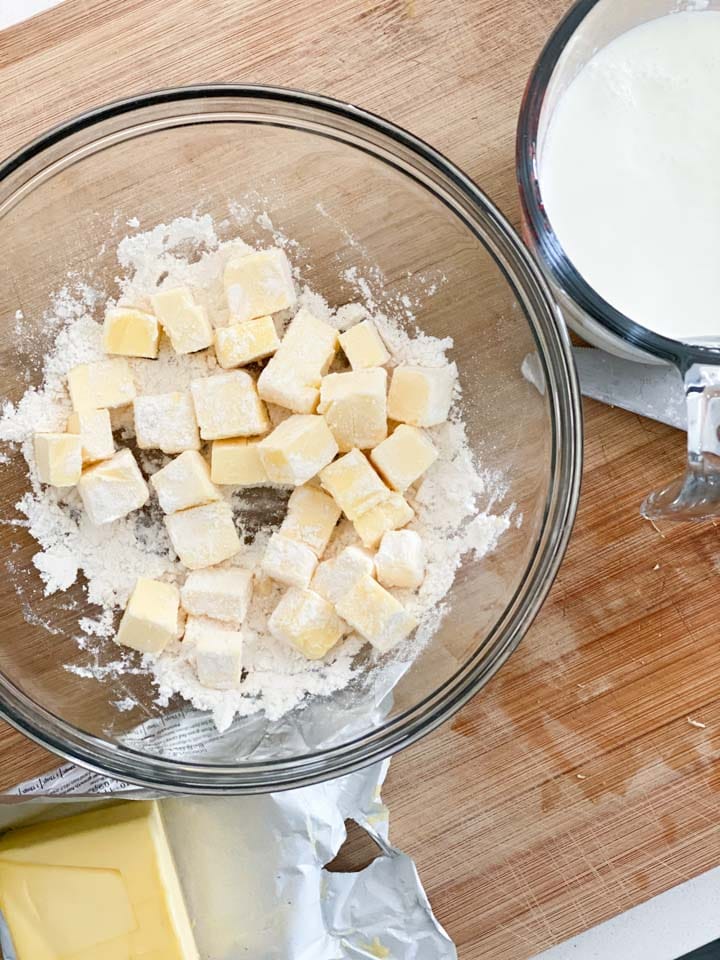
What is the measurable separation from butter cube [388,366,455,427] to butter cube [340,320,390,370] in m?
0.04

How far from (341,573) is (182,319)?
1.37ft

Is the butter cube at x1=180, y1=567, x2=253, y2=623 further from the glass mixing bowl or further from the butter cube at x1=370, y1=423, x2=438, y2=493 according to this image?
the butter cube at x1=370, y1=423, x2=438, y2=493

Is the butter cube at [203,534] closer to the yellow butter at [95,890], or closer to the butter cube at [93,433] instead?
the butter cube at [93,433]

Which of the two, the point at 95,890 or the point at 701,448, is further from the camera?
the point at 95,890

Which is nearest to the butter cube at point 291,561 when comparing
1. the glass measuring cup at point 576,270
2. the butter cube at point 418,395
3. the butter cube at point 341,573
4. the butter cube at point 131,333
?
the butter cube at point 341,573

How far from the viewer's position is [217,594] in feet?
4.21

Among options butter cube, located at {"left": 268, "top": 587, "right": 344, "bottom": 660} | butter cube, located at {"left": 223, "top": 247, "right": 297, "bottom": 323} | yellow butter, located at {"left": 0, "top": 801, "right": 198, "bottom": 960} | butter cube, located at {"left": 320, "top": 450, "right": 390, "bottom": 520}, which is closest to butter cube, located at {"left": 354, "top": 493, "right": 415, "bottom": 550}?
butter cube, located at {"left": 320, "top": 450, "right": 390, "bottom": 520}

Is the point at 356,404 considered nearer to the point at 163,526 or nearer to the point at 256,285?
the point at 256,285

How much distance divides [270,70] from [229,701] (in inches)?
35.8

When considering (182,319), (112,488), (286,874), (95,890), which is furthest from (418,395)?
(95,890)

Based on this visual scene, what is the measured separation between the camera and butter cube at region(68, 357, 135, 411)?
4.25 feet

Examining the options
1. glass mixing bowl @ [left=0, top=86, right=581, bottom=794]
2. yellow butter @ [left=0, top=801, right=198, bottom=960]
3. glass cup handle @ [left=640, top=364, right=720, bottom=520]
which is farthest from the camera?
yellow butter @ [left=0, top=801, right=198, bottom=960]

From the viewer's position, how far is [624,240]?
3.85 ft

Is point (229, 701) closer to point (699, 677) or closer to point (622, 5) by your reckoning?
point (699, 677)
